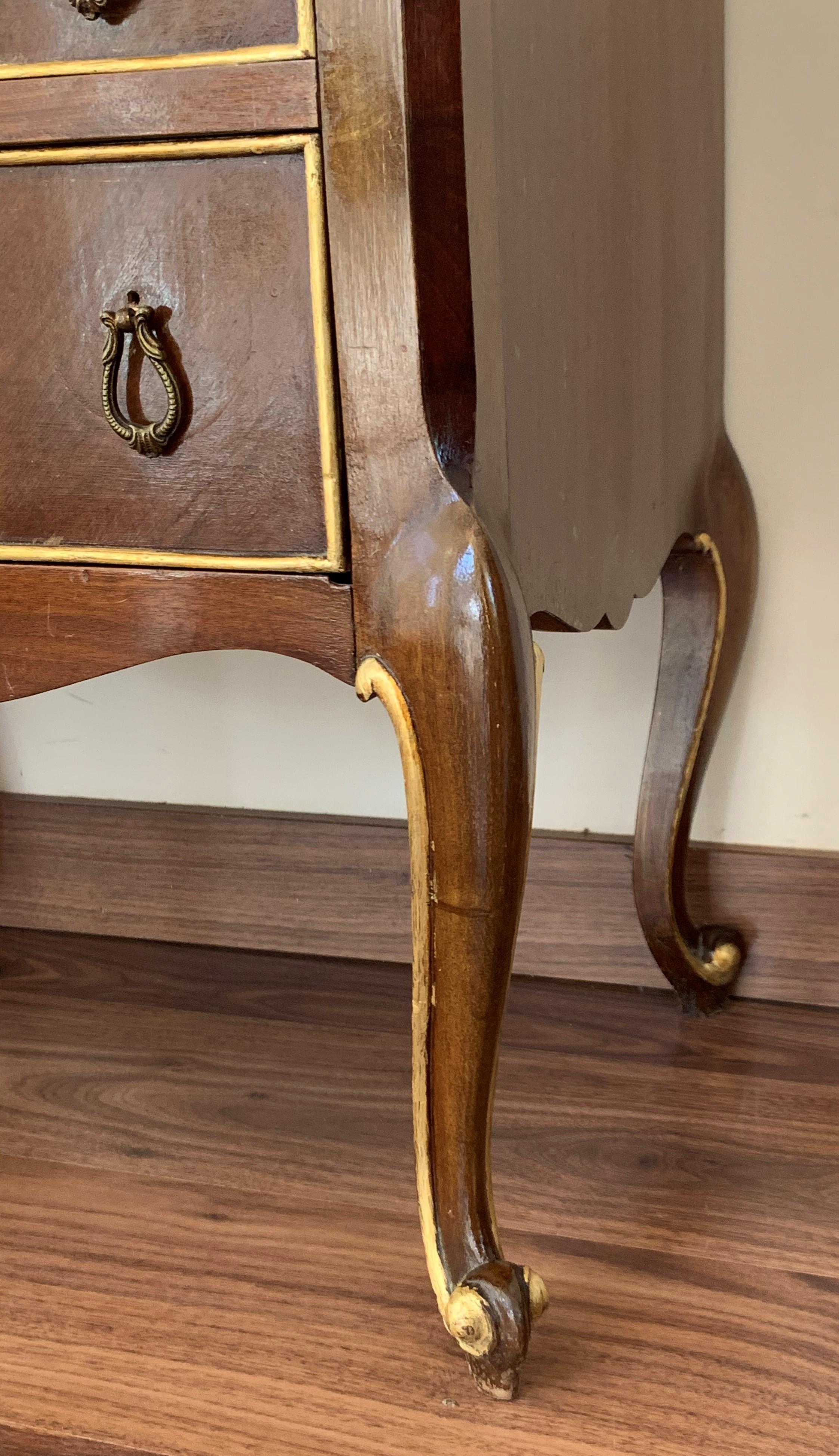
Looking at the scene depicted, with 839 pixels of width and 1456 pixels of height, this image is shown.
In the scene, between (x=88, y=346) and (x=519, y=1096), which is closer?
(x=88, y=346)

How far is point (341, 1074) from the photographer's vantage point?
0.90 metres

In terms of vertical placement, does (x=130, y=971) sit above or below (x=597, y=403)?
below

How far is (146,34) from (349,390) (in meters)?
0.16

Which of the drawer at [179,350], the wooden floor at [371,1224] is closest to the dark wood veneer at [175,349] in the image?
the drawer at [179,350]

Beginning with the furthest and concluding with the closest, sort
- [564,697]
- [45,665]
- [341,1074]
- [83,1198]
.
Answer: [564,697]
[341,1074]
[83,1198]
[45,665]

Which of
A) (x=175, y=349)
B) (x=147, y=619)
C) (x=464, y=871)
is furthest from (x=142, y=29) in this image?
(x=464, y=871)

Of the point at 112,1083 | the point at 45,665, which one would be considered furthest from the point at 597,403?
the point at 112,1083

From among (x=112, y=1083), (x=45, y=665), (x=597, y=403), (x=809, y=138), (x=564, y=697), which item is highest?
(x=809, y=138)

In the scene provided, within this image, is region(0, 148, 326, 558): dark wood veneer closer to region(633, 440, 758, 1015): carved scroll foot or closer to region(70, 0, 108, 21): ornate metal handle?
region(70, 0, 108, 21): ornate metal handle

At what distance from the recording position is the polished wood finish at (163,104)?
0.49m

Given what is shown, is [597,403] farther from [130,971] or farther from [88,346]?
[130,971]

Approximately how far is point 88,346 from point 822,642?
23.7 inches

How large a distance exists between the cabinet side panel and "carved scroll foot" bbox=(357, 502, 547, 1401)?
1.7 inches

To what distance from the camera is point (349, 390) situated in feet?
1.65
